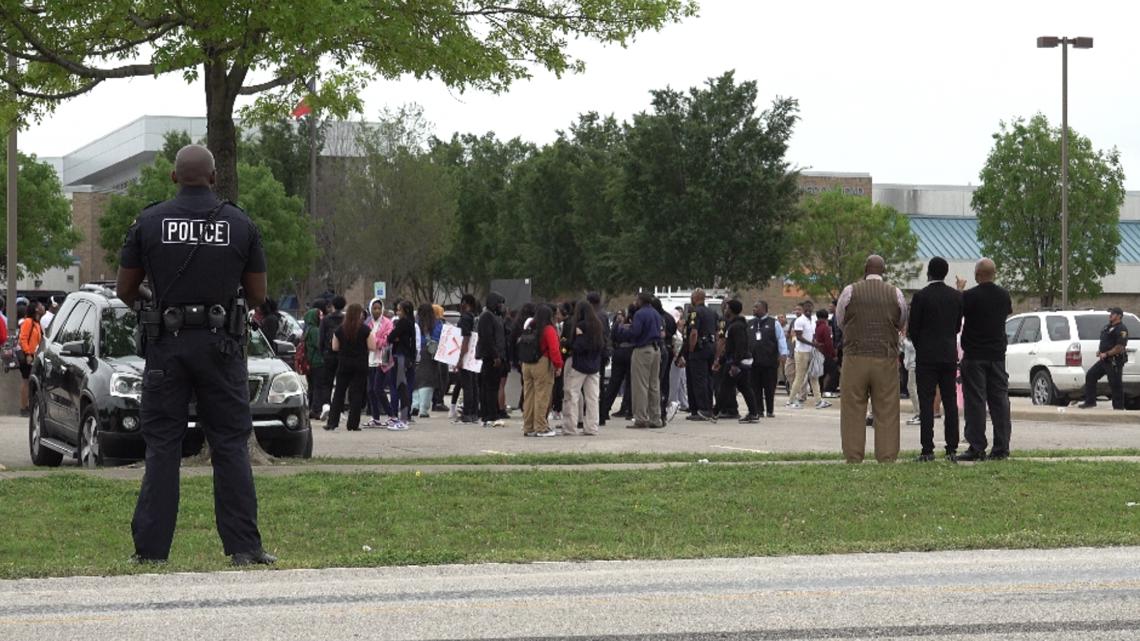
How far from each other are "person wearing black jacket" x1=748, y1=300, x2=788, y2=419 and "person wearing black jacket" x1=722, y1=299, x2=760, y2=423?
31 centimetres

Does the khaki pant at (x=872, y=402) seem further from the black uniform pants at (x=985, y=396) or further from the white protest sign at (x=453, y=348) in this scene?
the white protest sign at (x=453, y=348)

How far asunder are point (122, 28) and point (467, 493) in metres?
5.76

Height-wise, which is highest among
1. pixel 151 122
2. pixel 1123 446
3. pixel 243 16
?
pixel 151 122

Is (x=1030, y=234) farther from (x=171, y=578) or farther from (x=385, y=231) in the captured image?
(x=171, y=578)

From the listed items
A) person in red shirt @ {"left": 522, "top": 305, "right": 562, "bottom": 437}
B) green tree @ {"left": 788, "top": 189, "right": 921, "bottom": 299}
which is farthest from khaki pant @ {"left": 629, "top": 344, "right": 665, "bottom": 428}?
green tree @ {"left": 788, "top": 189, "right": 921, "bottom": 299}

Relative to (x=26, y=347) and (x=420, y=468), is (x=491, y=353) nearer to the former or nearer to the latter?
(x=26, y=347)

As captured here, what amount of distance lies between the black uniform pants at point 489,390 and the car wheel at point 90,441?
8123 millimetres

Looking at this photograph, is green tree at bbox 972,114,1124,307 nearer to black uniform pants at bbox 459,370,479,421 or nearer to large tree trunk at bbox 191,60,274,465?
black uniform pants at bbox 459,370,479,421

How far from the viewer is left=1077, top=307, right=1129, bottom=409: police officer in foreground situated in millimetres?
26750

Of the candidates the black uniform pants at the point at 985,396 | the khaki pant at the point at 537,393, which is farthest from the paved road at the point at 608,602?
the khaki pant at the point at 537,393

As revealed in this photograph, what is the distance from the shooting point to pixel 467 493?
13.2 metres

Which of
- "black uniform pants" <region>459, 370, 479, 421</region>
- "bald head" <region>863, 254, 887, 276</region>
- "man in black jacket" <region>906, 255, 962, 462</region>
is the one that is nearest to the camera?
"man in black jacket" <region>906, 255, 962, 462</region>

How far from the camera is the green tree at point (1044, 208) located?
212ft

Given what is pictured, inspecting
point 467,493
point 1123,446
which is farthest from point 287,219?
point 467,493
